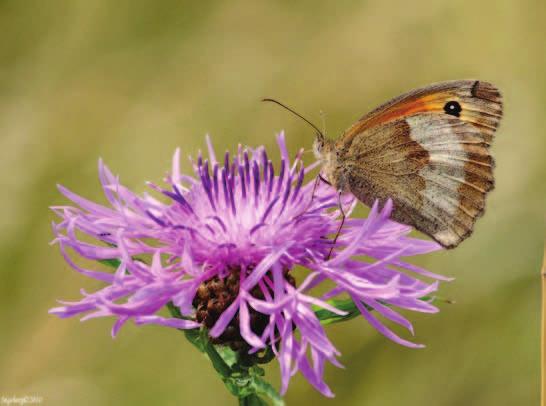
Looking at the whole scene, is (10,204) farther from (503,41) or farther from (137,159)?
(503,41)

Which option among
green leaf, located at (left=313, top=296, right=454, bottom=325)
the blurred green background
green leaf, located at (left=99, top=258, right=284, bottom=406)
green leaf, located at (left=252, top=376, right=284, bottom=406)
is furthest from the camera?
the blurred green background

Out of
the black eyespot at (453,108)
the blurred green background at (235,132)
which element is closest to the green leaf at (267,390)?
the black eyespot at (453,108)

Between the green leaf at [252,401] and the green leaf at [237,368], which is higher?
the green leaf at [237,368]

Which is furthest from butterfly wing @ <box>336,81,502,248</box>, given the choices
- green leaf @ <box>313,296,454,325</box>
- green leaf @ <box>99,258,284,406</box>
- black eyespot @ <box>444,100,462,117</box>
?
green leaf @ <box>99,258,284,406</box>

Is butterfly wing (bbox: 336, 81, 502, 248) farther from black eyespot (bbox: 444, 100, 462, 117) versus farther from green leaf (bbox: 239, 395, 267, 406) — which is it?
green leaf (bbox: 239, 395, 267, 406)

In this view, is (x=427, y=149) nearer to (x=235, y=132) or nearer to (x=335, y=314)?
(x=335, y=314)

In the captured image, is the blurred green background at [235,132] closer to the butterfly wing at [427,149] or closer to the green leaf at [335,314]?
the butterfly wing at [427,149]
